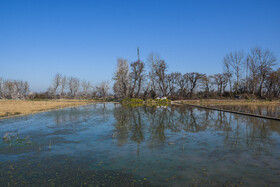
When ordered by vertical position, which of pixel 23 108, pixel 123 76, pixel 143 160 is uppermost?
pixel 123 76

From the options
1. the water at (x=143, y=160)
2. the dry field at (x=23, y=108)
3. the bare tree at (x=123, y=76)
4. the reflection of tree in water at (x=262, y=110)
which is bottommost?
the water at (x=143, y=160)

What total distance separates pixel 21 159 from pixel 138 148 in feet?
10.1

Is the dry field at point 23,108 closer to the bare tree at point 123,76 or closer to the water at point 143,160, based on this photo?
the water at point 143,160

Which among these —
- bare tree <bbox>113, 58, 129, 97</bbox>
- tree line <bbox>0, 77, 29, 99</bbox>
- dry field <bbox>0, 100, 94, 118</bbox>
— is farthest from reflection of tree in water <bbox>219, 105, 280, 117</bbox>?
tree line <bbox>0, 77, 29, 99</bbox>

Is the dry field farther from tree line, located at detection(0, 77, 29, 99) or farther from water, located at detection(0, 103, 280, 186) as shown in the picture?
tree line, located at detection(0, 77, 29, 99)

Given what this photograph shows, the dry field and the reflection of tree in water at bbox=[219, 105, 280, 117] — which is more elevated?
the dry field

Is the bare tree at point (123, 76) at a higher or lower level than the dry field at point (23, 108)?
higher

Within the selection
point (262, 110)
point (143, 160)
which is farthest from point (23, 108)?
point (262, 110)

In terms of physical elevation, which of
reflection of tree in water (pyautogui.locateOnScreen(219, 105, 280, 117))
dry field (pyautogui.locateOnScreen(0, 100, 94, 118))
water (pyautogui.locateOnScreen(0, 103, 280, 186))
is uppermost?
dry field (pyautogui.locateOnScreen(0, 100, 94, 118))

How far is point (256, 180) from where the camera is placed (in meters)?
3.63

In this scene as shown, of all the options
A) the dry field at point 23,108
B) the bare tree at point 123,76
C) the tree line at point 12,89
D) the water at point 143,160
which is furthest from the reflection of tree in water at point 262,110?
the tree line at point 12,89

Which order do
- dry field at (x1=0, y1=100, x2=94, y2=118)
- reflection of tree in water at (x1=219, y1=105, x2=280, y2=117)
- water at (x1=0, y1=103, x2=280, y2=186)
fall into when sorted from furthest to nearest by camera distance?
1. dry field at (x1=0, y1=100, x2=94, y2=118)
2. reflection of tree in water at (x1=219, y1=105, x2=280, y2=117)
3. water at (x1=0, y1=103, x2=280, y2=186)

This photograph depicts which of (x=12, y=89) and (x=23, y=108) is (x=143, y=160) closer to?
(x=23, y=108)

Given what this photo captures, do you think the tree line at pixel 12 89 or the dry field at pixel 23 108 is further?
the tree line at pixel 12 89
